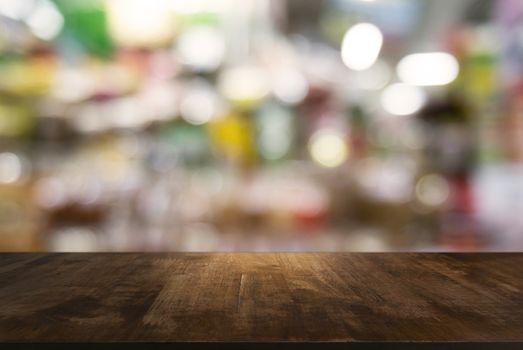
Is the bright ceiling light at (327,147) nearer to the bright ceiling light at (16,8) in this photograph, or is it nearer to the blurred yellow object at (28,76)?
the blurred yellow object at (28,76)

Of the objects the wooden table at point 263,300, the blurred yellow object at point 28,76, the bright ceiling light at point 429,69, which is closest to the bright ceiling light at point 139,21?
the blurred yellow object at point 28,76

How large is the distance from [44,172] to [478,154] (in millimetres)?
1776

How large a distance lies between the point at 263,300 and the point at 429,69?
327 centimetres

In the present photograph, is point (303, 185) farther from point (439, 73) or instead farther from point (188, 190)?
point (439, 73)

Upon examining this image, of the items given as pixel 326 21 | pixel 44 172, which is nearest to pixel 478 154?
pixel 326 21

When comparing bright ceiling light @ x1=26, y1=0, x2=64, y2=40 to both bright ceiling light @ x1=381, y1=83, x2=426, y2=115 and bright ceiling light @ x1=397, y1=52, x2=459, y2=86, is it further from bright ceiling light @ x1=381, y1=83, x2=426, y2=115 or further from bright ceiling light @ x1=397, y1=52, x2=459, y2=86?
bright ceiling light @ x1=381, y1=83, x2=426, y2=115

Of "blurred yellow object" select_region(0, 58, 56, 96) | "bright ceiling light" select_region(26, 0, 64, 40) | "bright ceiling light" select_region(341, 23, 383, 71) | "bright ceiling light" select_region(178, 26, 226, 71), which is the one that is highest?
"bright ceiling light" select_region(341, 23, 383, 71)

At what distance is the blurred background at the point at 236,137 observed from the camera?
2781mm

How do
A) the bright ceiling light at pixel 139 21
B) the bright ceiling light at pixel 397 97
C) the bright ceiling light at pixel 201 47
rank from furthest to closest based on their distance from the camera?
the bright ceiling light at pixel 397 97
the bright ceiling light at pixel 201 47
the bright ceiling light at pixel 139 21

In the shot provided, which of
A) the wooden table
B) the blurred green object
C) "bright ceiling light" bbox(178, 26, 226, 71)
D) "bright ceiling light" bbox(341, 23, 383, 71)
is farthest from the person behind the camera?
"bright ceiling light" bbox(341, 23, 383, 71)

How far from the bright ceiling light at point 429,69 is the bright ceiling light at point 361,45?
0.67ft

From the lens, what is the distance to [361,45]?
421 cm

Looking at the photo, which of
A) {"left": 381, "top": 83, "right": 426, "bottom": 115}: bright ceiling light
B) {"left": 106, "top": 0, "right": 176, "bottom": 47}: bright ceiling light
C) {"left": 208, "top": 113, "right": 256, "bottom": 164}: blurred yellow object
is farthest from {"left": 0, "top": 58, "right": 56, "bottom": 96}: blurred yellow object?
{"left": 381, "top": 83, "right": 426, "bottom": 115}: bright ceiling light

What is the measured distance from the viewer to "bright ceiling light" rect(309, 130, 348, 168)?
3.45 meters
